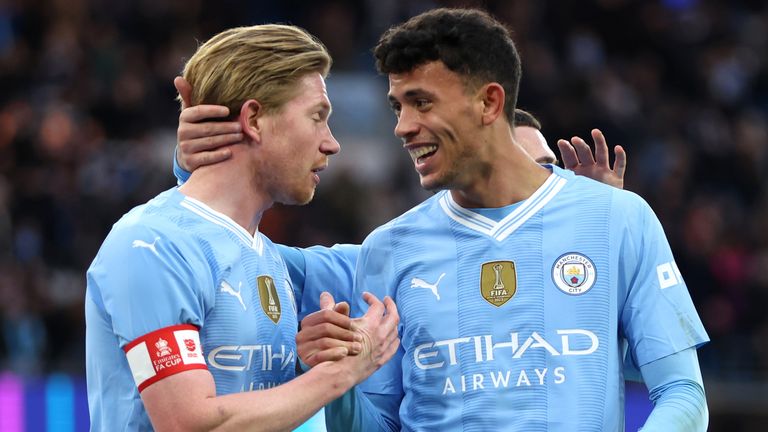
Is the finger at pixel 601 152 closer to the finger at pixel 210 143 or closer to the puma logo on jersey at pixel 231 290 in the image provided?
the finger at pixel 210 143

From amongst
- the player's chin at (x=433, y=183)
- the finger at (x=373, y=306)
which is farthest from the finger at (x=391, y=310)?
the player's chin at (x=433, y=183)

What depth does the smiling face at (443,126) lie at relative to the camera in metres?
4.34

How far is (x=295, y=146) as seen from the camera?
14.3ft

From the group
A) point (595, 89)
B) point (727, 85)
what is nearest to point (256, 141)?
point (595, 89)

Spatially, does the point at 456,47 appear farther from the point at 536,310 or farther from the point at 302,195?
the point at 536,310

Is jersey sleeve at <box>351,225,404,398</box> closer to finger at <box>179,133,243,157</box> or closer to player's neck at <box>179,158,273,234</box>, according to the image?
player's neck at <box>179,158,273,234</box>

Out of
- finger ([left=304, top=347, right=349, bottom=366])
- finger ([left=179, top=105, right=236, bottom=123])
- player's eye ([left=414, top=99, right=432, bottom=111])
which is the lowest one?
finger ([left=304, top=347, right=349, bottom=366])

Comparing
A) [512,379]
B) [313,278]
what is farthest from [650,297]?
[313,278]

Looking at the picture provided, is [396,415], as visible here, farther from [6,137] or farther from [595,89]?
[595,89]

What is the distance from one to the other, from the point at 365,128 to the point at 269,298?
10.2 meters

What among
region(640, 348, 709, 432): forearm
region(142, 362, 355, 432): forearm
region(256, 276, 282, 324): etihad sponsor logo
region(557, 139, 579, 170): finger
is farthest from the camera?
region(557, 139, 579, 170): finger

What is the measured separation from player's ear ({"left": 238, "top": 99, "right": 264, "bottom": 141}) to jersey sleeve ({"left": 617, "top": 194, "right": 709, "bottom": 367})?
1197 mm

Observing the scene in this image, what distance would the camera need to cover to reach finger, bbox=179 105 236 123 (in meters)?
4.25

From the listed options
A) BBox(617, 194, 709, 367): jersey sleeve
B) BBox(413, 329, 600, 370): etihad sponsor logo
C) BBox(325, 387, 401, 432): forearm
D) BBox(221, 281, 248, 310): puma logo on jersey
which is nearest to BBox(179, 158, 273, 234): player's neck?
BBox(221, 281, 248, 310): puma logo on jersey
